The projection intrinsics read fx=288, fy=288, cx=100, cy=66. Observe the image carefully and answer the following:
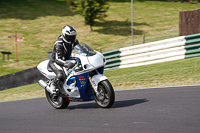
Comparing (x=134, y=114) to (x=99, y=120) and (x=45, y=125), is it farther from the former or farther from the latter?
(x=45, y=125)

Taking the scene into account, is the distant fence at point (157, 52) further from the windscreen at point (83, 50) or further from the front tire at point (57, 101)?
the windscreen at point (83, 50)

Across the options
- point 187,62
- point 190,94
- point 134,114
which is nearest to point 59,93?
point 134,114

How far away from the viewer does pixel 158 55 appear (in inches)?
556

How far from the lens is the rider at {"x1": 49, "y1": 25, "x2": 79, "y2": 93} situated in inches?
272

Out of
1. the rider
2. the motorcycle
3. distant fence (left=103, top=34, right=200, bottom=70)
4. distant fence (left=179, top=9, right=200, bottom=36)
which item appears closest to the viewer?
the motorcycle

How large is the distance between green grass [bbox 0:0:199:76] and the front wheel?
51.3 feet

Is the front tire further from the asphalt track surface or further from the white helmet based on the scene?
the white helmet

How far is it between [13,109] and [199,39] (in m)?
8.92

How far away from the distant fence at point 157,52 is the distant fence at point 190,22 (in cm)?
223

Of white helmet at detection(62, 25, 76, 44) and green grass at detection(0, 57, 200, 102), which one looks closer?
white helmet at detection(62, 25, 76, 44)

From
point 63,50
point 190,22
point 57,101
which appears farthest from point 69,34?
point 190,22

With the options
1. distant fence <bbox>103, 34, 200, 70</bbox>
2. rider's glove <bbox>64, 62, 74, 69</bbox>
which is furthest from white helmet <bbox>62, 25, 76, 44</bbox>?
distant fence <bbox>103, 34, 200, 70</bbox>

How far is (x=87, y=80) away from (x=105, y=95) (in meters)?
0.56

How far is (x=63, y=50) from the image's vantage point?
7086mm
